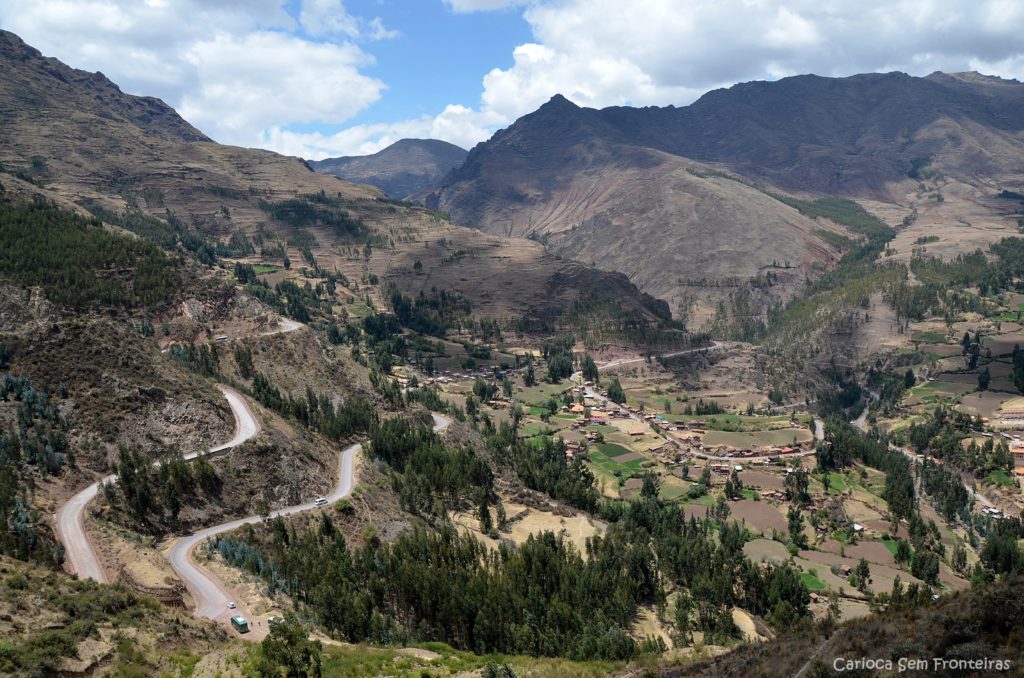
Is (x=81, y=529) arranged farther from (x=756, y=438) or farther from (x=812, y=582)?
(x=756, y=438)

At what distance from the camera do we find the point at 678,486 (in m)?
138

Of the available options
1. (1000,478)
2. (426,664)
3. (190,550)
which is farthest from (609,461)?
(426,664)

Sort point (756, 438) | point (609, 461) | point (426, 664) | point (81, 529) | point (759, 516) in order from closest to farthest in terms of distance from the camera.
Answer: point (426, 664) < point (81, 529) < point (759, 516) < point (609, 461) < point (756, 438)

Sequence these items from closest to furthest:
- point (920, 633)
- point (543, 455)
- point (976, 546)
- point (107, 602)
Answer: point (920, 633), point (107, 602), point (976, 546), point (543, 455)

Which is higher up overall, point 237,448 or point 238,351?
point 238,351

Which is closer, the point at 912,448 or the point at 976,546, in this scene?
the point at 976,546

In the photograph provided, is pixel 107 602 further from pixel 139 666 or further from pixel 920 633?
pixel 920 633

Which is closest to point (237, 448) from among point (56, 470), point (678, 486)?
point (56, 470)

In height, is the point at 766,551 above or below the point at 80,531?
below

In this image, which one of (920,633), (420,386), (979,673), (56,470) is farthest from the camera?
(420,386)

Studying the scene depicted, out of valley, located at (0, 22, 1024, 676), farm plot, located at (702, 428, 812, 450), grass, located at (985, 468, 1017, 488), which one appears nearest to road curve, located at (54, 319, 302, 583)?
valley, located at (0, 22, 1024, 676)

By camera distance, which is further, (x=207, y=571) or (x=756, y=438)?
(x=756, y=438)

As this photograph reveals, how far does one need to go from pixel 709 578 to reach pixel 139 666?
6960 centimetres

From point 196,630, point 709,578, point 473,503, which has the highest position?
point 196,630
